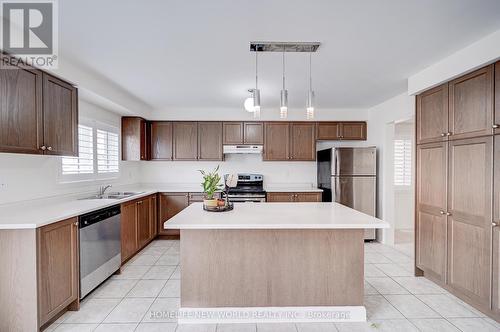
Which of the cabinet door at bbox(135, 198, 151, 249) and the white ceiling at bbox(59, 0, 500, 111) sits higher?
the white ceiling at bbox(59, 0, 500, 111)

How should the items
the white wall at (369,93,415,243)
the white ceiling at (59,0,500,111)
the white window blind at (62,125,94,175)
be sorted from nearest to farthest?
the white ceiling at (59,0,500,111)
the white window blind at (62,125,94,175)
the white wall at (369,93,415,243)

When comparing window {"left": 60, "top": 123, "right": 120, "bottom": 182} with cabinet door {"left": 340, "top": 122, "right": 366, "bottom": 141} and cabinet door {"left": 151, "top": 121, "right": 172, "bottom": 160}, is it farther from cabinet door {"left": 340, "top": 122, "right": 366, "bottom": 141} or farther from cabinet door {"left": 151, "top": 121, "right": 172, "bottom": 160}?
cabinet door {"left": 340, "top": 122, "right": 366, "bottom": 141}

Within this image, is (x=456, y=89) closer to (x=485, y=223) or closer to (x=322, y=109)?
(x=485, y=223)

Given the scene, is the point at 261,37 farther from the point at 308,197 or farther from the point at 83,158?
the point at 308,197

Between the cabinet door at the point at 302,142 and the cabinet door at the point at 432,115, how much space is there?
1.93 meters

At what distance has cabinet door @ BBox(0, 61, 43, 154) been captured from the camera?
1934 mm

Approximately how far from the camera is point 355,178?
172 inches

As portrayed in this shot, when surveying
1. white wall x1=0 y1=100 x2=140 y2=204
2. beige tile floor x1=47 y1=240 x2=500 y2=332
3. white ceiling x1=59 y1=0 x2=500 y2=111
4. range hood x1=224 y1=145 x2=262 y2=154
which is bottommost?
beige tile floor x1=47 y1=240 x2=500 y2=332

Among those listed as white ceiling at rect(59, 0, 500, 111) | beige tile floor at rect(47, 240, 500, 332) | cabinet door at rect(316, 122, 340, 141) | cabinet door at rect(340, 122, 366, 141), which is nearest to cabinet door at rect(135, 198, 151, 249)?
beige tile floor at rect(47, 240, 500, 332)

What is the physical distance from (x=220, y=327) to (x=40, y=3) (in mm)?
2688

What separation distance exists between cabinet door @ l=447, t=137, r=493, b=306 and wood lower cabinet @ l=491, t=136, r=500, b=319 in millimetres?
32

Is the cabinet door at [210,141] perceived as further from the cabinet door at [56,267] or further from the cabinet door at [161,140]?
the cabinet door at [56,267]

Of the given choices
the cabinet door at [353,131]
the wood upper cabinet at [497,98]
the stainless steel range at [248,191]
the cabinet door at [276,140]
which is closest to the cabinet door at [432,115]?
the wood upper cabinet at [497,98]

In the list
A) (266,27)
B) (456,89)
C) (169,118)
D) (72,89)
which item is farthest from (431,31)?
(169,118)
